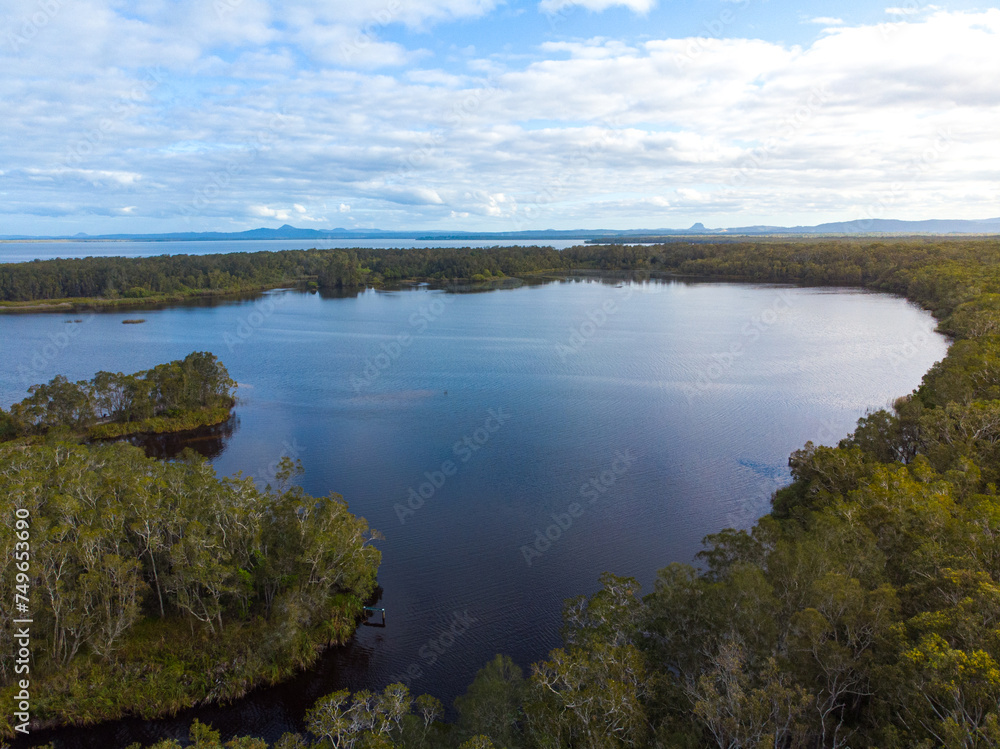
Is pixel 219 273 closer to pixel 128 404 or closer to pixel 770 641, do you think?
pixel 128 404

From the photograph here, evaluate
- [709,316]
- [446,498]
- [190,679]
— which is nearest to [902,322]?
[709,316]

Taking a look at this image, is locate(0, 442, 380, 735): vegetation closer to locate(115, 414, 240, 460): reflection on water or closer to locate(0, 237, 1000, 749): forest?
locate(0, 237, 1000, 749): forest

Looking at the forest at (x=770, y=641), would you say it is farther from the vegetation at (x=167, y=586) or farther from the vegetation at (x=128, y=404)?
the vegetation at (x=128, y=404)

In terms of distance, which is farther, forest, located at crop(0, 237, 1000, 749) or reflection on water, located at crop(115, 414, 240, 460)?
reflection on water, located at crop(115, 414, 240, 460)

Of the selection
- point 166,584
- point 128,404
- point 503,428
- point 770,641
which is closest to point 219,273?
point 128,404

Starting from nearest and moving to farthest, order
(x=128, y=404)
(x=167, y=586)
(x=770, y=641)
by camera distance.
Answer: (x=770, y=641), (x=167, y=586), (x=128, y=404)

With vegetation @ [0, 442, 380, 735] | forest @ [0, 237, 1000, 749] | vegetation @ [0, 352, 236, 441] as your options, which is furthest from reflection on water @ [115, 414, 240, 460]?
vegetation @ [0, 442, 380, 735]
